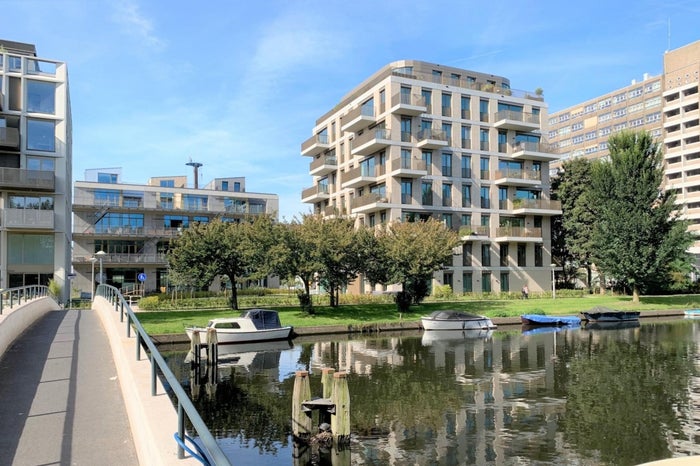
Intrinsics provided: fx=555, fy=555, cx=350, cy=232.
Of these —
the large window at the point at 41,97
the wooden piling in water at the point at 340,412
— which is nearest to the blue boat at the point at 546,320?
the wooden piling in water at the point at 340,412

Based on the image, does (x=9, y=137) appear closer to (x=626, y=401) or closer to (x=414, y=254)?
(x=414, y=254)

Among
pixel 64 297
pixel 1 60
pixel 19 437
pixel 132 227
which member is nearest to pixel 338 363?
pixel 19 437

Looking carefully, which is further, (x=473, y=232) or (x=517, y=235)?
(x=517, y=235)

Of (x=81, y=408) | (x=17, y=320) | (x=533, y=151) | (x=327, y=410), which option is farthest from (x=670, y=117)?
(x=81, y=408)

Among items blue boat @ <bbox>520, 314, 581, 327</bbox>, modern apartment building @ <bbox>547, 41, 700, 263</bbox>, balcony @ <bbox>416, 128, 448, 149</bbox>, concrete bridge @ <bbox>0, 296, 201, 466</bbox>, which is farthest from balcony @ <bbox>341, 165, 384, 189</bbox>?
modern apartment building @ <bbox>547, 41, 700, 263</bbox>

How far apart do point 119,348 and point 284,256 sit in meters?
Result: 25.5

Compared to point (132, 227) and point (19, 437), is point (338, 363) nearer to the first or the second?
point (19, 437)

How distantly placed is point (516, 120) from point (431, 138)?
36.8 ft

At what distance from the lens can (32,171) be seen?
138 ft

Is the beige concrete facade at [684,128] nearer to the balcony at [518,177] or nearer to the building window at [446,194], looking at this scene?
the balcony at [518,177]

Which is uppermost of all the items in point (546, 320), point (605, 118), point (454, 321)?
point (605, 118)

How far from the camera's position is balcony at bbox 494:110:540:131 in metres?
59.1

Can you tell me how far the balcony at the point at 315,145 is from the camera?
6838 cm

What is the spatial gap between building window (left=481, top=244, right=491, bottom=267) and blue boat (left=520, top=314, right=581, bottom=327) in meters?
17.0
